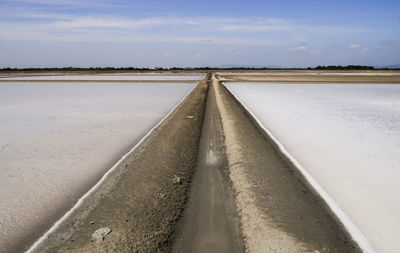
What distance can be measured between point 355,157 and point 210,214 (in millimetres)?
4559

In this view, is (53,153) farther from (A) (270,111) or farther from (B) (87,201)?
(A) (270,111)

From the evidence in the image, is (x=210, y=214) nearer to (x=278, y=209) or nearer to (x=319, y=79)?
(x=278, y=209)

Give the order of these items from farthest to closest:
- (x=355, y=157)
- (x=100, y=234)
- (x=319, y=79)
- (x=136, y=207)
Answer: (x=319, y=79) < (x=355, y=157) < (x=136, y=207) < (x=100, y=234)

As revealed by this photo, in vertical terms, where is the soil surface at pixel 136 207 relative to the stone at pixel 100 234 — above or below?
below

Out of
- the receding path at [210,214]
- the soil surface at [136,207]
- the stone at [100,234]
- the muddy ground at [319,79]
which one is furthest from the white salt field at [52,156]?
the muddy ground at [319,79]

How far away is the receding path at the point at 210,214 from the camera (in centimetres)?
441

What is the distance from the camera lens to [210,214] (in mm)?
5273

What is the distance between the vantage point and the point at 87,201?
558cm

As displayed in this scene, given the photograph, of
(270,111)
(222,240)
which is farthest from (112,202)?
(270,111)

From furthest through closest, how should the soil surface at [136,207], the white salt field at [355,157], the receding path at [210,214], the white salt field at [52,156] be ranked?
the white salt field at [52,156]
the white salt field at [355,157]
the receding path at [210,214]
the soil surface at [136,207]

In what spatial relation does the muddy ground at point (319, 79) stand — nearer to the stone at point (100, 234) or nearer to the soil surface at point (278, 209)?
the soil surface at point (278, 209)

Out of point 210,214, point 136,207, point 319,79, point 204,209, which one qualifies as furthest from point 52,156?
point 319,79

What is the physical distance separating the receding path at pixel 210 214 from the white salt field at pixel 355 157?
1747mm

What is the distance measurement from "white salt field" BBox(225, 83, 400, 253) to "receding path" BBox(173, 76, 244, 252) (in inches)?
68.8
